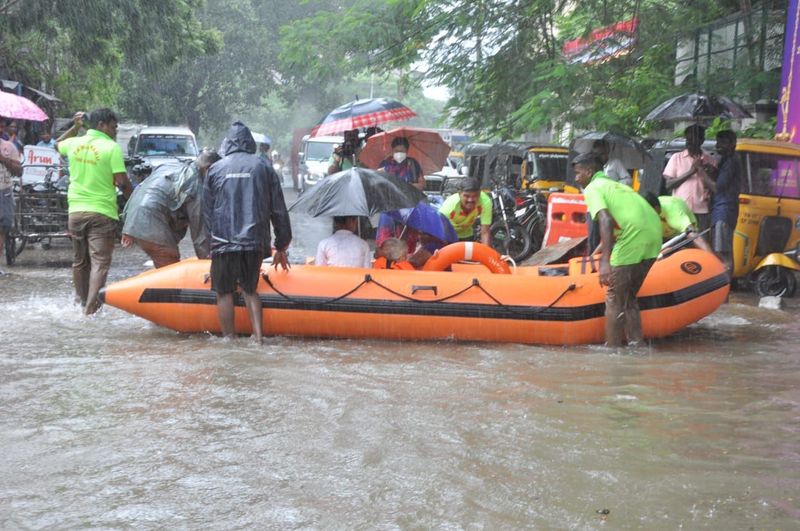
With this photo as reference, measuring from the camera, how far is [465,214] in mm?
10008

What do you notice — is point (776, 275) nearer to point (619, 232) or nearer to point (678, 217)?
point (678, 217)

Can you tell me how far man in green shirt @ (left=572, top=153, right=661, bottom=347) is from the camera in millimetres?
7781

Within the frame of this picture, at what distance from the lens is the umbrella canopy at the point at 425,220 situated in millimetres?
9484

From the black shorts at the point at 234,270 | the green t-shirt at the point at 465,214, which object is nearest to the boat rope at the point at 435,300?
the black shorts at the point at 234,270

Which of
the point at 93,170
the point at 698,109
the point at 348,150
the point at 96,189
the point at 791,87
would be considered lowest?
the point at 96,189

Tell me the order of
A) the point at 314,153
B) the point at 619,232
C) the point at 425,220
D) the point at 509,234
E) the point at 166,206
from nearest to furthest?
the point at 619,232
the point at 166,206
the point at 425,220
the point at 509,234
the point at 314,153

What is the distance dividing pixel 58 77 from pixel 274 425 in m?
23.7

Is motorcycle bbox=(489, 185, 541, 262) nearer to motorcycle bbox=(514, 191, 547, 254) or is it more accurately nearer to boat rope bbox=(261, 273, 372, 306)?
motorcycle bbox=(514, 191, 547, 254)

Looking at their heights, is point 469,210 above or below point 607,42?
below

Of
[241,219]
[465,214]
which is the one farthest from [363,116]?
[241,219]

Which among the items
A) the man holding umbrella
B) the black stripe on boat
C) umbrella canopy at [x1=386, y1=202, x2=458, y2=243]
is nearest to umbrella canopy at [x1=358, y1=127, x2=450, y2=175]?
umbrella canopy at [x1=386, y1=202, x2=458, y2=243]

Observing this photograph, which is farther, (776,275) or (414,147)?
(414,147)

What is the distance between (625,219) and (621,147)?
24.5ft

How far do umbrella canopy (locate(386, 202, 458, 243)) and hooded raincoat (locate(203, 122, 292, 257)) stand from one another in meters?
1.70
